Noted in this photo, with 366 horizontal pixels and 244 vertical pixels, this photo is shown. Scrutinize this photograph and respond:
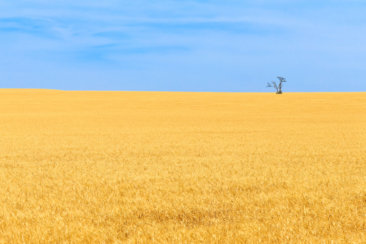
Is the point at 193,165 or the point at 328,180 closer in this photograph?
the point at 328,180

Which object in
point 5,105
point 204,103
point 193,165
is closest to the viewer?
point 193,165

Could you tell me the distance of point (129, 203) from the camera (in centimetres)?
780

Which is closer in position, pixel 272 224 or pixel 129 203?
pixel 272 224

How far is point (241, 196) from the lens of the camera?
8.23 m

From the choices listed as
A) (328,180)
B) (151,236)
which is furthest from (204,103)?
(151,236)

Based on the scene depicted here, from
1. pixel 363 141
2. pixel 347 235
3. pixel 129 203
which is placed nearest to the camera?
pixel 347 235

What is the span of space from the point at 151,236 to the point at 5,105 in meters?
54.9

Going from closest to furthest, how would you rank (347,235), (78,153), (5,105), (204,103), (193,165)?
(347,235) < (193,165) < (78,153) < (5,105) < (204,103)

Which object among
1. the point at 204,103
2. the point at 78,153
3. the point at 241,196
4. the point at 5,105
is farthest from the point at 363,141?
the point at 5,105

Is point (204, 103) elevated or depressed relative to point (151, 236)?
elevated

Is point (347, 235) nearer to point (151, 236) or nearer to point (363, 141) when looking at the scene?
point (151, 236)

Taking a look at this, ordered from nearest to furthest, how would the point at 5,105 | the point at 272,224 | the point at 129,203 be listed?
1. the point at 272,224
2. the point at 129,203
3. the point at 5,105

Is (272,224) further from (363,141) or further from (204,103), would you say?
(204,103)

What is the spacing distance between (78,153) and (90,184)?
668 cm
